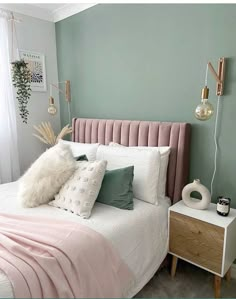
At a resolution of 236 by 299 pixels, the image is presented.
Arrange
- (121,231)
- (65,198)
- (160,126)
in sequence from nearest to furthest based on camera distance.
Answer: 1. (121,231)
2. (65,198)
3. (160,126)

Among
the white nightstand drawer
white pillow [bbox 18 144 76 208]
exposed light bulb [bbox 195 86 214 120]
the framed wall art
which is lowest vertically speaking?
the white nightstand drawer

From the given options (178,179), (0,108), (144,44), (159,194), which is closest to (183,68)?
(144,44)

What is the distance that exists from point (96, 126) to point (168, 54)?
1.05 meters

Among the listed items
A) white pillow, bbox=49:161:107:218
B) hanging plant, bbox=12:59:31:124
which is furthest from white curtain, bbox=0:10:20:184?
white pillow, bbox=49:161:107:218

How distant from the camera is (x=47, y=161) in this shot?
187cm

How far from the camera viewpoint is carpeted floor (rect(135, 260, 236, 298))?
5.38 ft

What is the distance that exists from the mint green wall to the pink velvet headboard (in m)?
0.12

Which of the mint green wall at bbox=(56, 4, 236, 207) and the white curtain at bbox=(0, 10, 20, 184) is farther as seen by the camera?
the white curtain at bbox=(0, 10, 20, 184)

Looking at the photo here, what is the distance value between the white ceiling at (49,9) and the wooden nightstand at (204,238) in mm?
2400

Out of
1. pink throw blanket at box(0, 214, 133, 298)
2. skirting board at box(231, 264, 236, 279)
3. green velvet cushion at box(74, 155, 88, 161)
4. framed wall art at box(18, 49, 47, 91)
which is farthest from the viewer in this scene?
framed wall art at box(18, 49, 47, 91)

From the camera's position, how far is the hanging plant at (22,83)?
257 cm

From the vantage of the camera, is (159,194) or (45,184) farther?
(159,194)

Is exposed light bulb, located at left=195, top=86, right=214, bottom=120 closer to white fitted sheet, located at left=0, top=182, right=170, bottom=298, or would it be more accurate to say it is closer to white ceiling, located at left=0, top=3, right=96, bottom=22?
white fitted sheet, located at left=0, top=182, right=170, bottom=298

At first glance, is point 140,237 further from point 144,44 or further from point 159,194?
point 144,44
